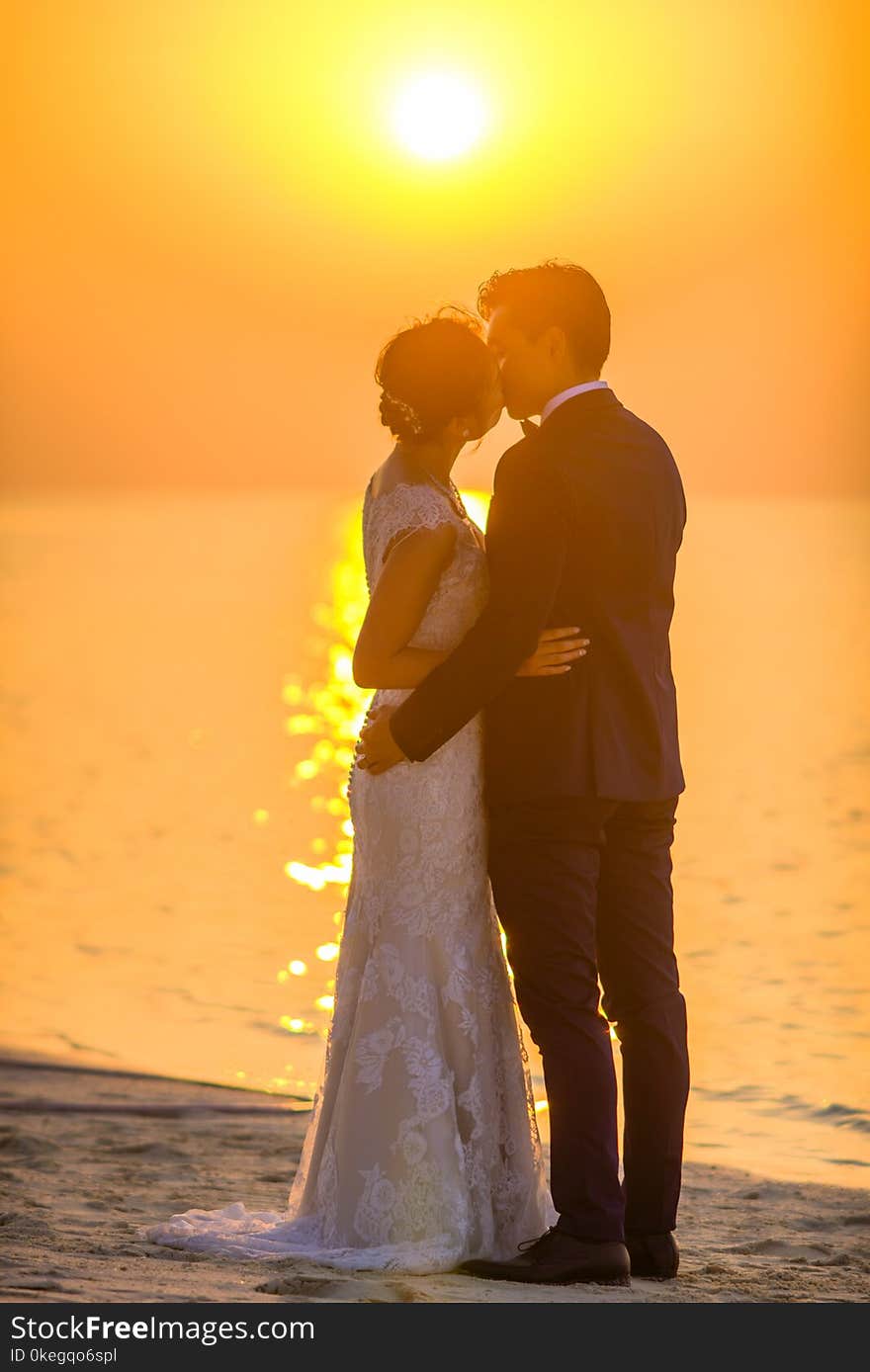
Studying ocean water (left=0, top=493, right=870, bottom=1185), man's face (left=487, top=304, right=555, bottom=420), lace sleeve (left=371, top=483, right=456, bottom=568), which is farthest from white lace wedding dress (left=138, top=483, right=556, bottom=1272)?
ocean water (left=0, top=493, right=870, bottom=1185)

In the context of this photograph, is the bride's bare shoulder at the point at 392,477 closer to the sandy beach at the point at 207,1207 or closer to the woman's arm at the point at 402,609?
the woman's arm at the point at 402,609

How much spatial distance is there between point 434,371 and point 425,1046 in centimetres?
155

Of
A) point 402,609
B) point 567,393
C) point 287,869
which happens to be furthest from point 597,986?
point 287,869

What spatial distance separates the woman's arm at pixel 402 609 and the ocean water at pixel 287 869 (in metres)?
2.80

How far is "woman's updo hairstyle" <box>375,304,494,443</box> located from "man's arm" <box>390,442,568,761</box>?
197mm

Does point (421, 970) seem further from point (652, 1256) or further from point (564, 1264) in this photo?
point (652, 1256)

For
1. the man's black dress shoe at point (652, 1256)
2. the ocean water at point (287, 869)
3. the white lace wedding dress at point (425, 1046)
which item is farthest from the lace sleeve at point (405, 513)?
the ocean water at point (287, 869)

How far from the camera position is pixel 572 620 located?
175 inches

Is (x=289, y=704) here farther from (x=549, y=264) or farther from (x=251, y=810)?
(x=549, y=264)

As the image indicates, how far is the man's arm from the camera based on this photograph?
4.31 m

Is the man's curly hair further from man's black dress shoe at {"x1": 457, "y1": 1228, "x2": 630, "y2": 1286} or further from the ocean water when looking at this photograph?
the ocean water

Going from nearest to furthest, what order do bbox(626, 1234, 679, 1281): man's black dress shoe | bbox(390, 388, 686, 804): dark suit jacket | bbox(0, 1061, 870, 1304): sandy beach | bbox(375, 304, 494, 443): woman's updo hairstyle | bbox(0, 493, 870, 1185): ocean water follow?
1. bbox(0, 1061, 870, 1304): sandy beach
2. bbox(390, 388, 686, 804): dark suit jacket
3. bbox(375, 304, 494, 443): woman's updo hairstyle
4. bbox(626, 1234, 679, 1281): man's black dress shoe
5. bbox(0, 493, 870, 1185): ocean water

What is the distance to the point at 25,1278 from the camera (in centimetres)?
418
